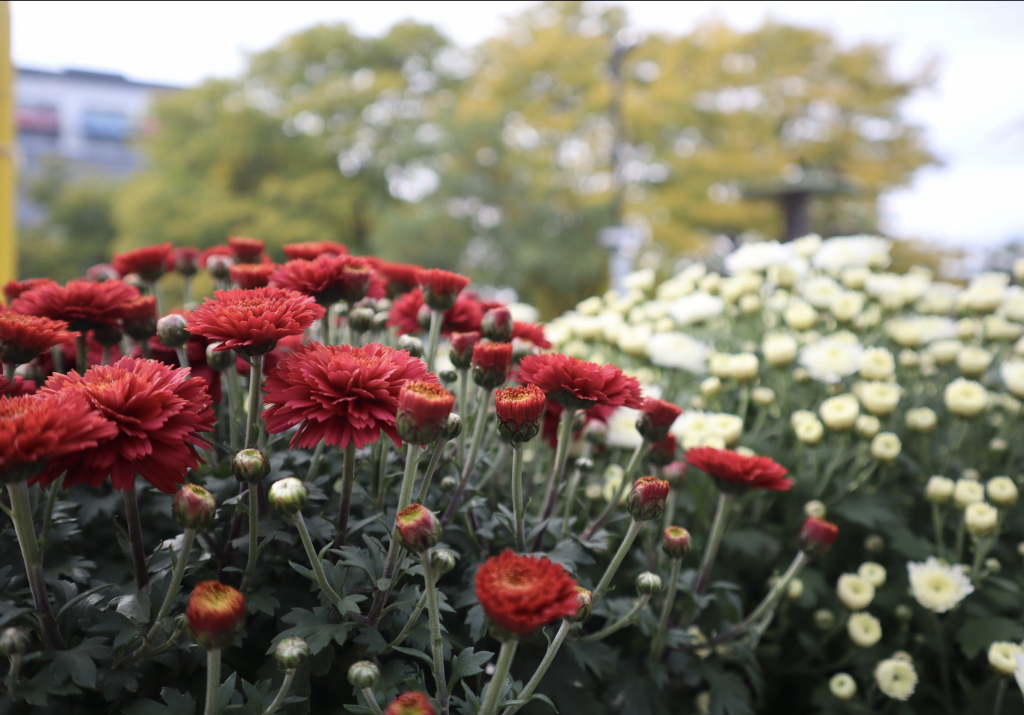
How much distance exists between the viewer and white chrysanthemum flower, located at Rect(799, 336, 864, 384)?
192cm

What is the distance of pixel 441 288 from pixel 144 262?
→ 789 mm

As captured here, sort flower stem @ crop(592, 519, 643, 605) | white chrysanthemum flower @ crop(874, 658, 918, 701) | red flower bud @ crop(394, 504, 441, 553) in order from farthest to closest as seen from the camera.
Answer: white chrysanthemum flower @ crop(874, 658, 918, 701) → flower stem @ crop(592, 519, 643, 605) → red flower bud @ crop(394, 504, 441, 553)

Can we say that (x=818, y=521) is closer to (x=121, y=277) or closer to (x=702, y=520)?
(x=702, y=520)

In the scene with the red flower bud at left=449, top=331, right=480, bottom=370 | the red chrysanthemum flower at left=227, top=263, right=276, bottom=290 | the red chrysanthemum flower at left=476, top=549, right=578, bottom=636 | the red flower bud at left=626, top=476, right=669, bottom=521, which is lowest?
the red flower bud at left=626, top=476, right=669, bottom=521

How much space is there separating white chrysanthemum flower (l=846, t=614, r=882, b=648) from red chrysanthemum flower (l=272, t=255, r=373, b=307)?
1.47 metres

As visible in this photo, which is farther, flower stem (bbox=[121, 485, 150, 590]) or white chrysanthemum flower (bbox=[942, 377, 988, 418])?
white chrysanthemum flower (bbox=[942, 377, 988, 418])

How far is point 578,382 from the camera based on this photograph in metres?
1.02

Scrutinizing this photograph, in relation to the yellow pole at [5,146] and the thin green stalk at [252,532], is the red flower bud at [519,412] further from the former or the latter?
the yellow pole at [5,146]

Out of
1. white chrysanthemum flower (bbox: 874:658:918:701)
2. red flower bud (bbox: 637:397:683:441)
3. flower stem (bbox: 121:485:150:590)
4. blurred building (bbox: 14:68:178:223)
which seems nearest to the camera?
flower stem (bbox: 121:485:150:590)

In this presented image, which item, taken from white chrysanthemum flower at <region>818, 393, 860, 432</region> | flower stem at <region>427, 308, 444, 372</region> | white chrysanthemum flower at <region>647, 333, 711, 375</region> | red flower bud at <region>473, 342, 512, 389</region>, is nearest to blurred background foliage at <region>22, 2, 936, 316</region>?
white chrysanthemum flower at <region>647, 333, 711, 375</region>

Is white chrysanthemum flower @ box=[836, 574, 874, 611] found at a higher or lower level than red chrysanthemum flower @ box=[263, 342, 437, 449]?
lower

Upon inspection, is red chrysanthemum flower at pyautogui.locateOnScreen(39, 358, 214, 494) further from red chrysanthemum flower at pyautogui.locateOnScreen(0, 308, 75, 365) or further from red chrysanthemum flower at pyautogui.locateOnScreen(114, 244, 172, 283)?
red chrysanthemum flower at pyautogui.locateOnScreen(114, 244, 172, 283)

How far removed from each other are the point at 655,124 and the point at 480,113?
3120 mm

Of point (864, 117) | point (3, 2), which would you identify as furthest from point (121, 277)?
point (864, 117)
